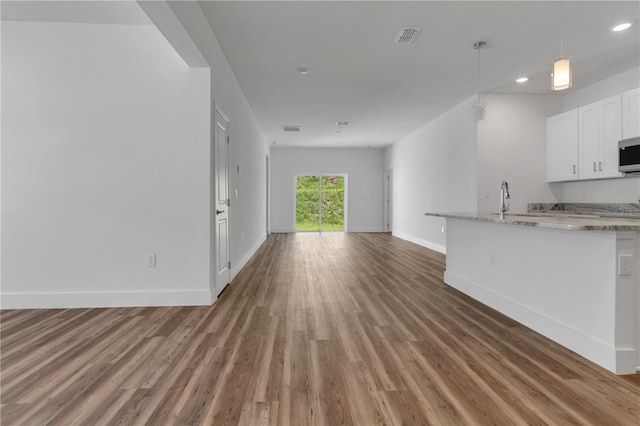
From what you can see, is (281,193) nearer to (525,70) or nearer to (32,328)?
(525,70)

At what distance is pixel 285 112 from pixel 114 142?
13.0 ft

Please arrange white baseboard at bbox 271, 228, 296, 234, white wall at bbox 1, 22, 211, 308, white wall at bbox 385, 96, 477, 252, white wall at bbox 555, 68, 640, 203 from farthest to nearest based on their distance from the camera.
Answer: white baseboard at bbox 271, 228, 296, 234, white wall at bbox 385, 96, 477, 252, white wall at bbox 555, 68, 640, 203, white wall at bbox 1, 22, 211, 308

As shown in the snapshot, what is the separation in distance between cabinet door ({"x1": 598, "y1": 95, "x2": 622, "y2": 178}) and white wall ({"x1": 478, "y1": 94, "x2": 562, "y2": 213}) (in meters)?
1.08

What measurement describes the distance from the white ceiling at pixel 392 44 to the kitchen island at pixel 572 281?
6.68 feet

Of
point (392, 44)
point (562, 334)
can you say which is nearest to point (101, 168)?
point (392, 44)

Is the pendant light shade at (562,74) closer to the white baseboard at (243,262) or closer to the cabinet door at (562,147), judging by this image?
the cabinet door at (562,147)

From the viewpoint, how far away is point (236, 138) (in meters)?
5.22

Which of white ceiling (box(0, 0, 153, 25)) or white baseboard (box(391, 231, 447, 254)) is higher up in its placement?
white ceiling (box(0, 0, 153, 25))

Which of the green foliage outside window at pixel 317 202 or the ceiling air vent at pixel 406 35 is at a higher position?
the ceiling air vent at pixel 406 35

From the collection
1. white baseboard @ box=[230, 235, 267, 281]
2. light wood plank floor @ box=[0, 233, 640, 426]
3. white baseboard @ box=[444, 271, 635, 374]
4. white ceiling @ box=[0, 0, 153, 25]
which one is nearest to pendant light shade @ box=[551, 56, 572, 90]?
white baseboard @ box=[444, 271, 635, 374]

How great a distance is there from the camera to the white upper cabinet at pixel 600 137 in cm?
458

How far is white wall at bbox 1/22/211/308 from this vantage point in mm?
3420

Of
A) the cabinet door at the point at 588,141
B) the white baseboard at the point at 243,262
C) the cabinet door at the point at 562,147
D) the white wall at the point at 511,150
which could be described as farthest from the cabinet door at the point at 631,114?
the white baseboard at the point at 243,262

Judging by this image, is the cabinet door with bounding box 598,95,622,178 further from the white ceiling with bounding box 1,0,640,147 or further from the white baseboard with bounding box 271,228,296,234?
the white baseboard with bounding box 271,228,296,234
